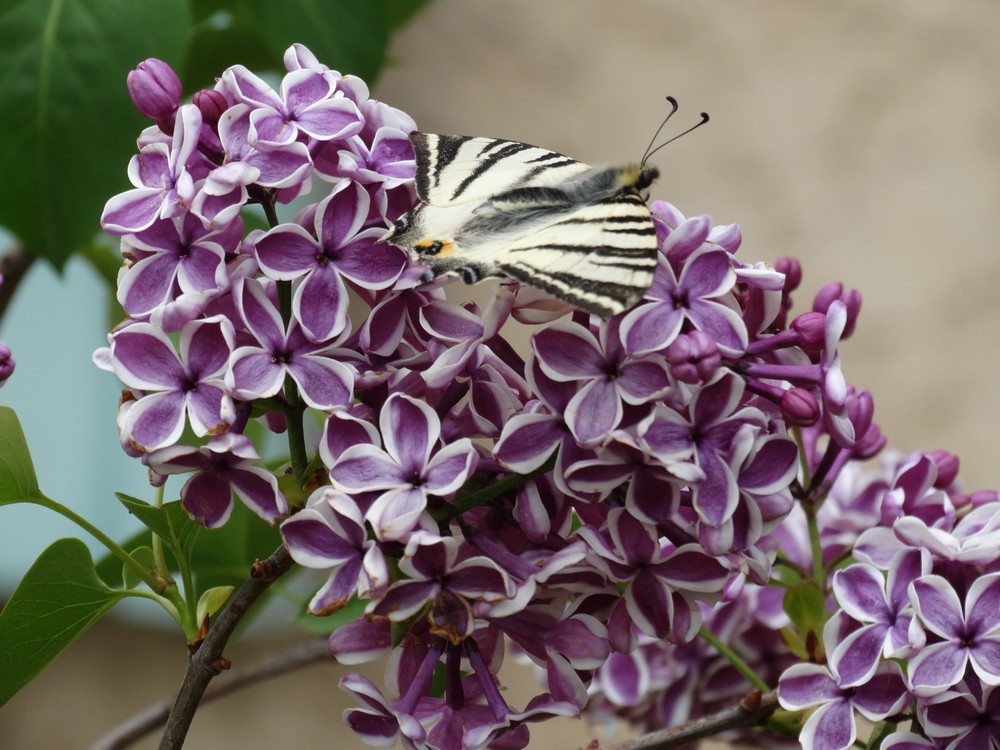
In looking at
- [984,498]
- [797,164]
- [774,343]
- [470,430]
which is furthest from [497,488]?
[797,164]

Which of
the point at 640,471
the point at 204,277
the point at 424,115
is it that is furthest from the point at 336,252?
the point at 424,115

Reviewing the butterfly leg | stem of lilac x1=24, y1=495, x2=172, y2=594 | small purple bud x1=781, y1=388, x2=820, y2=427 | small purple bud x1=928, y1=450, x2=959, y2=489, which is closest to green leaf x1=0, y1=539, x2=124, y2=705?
stem of lilac x1=24, y1=495, x2=172, y2=594

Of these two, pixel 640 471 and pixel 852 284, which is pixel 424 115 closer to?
pixel 852 284

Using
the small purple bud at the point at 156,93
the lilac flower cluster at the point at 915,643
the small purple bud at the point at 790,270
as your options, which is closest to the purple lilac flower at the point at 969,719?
the lilac flower cluster at the point at 915,643

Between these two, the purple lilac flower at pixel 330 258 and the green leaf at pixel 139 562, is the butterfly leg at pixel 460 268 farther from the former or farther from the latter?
the green leaf at pixel 139 562

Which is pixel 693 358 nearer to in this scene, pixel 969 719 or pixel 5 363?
pixel 969 719
